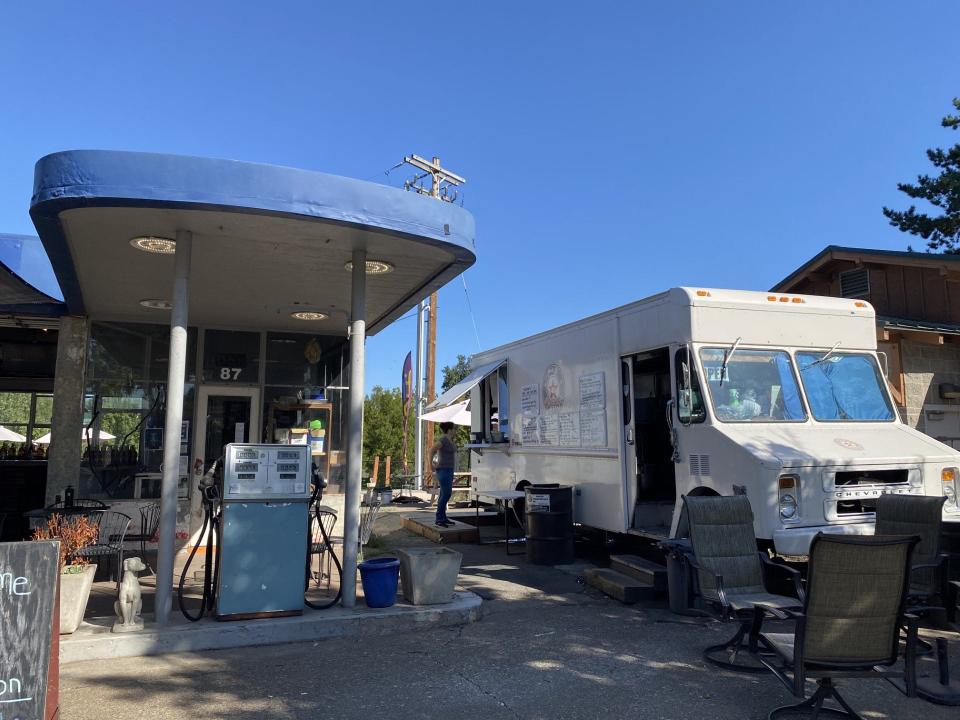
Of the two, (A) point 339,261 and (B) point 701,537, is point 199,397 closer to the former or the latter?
(A) point 339,261

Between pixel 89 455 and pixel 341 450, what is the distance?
332 cm

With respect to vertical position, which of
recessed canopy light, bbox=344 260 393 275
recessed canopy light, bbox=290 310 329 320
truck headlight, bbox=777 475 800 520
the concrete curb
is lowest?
the concrete curb

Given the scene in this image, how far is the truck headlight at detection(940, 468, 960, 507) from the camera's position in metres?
6.71

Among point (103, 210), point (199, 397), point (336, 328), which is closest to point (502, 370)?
point (336, 328)

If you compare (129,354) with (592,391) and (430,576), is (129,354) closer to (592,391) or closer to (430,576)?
(430,576)

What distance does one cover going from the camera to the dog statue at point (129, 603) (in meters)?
5.36

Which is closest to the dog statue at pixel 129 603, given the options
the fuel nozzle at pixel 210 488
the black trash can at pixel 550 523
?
the fuel nozzle at pixel 210 488

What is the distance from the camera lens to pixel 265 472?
593 cm

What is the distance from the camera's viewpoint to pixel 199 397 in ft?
33.3

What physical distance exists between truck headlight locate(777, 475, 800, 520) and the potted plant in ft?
18.5

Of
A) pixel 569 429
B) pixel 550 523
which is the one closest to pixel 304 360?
pixel 569 429

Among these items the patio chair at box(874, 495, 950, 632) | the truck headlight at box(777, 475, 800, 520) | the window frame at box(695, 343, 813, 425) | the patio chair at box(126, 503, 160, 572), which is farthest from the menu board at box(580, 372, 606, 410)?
the patio chair at box(126, 503, 160, 572)

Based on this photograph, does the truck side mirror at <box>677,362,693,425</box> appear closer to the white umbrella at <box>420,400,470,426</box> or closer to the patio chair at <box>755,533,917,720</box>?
the patio chair at <box>755,533,917,720</box>

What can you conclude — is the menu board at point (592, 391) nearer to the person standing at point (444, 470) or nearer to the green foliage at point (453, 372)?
the person standing at point (444, 470)
